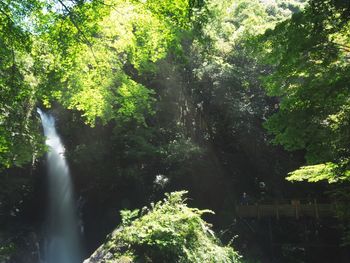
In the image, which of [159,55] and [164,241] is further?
[159,55]

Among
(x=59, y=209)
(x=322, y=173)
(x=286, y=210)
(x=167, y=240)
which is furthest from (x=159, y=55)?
(x=59, y=209)

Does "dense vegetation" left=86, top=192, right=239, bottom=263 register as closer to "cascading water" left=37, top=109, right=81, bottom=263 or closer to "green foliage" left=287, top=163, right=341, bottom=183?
"green foliage" left=287, top=163, right=341, bottom=183

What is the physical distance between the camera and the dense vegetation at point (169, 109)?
8.60 meters

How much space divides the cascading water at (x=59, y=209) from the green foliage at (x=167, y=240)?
12.6 metres

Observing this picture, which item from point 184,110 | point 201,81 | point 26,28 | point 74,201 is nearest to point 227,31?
point 201,81

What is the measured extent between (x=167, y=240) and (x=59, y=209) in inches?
666

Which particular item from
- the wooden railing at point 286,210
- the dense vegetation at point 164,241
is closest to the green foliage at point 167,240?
the dense vegetation at point 164,241

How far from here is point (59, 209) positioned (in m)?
23.4

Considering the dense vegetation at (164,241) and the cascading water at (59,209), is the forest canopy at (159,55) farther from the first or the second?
the cascading water at (59,209)

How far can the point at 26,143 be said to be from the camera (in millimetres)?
15898

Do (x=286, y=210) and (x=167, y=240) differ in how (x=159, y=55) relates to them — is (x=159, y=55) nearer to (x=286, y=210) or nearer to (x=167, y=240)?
(x=167, y=240)

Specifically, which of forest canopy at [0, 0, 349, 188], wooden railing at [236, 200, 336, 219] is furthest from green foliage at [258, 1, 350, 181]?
wooden railing at [236, 200, 336, 219]

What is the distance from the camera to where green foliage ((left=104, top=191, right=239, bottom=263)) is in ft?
27.8

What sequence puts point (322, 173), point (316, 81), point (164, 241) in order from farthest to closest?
1. point (322, 173)
2. point (164, 241)
3. point (316, 81)
